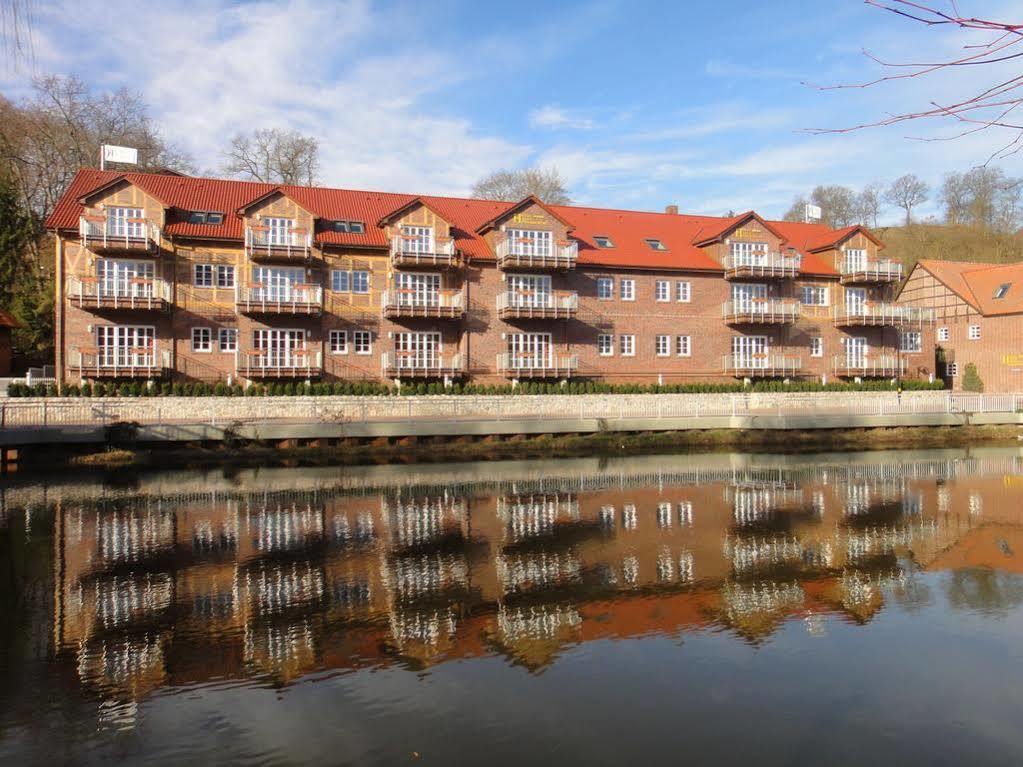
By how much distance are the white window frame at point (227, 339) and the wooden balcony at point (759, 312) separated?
23716 mm

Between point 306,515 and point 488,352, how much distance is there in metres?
18.8

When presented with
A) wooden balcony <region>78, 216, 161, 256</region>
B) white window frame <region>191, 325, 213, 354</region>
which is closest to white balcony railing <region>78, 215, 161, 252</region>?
wooden balcony <region>78, 216, 161, 256</region>

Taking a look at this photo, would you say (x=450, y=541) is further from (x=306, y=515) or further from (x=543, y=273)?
(x=543, y=273)

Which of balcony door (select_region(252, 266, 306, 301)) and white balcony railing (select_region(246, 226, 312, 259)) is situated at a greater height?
white balcony railing (select_region(246, 226, 312, 259))

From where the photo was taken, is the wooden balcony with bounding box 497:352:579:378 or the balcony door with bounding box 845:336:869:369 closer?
the wooden balcony with bounding box 497:352:579:378

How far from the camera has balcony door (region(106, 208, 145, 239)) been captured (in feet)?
97.0

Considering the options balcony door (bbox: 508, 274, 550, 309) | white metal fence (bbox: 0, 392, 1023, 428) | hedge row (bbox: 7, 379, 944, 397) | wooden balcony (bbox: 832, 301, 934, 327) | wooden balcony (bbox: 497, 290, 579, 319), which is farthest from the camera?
wooden balcony (bbox: 832, 301, 934, 327)

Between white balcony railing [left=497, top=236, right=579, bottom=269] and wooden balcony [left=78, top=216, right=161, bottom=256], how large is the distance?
1477 cm

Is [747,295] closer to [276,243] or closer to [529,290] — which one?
[529,290]

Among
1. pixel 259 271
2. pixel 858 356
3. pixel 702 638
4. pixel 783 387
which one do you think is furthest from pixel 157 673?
pixel 858 356

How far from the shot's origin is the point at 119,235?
2948 centimetres

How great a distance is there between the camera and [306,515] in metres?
16.0

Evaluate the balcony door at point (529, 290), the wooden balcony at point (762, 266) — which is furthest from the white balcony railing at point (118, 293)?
the wooden balcony at point (762, 266)

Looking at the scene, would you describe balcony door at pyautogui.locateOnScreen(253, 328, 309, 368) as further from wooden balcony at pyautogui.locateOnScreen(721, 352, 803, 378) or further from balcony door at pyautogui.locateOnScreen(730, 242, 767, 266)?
balcony door at pyautogui.locateOnScreen(730, 242, 767, 266)
